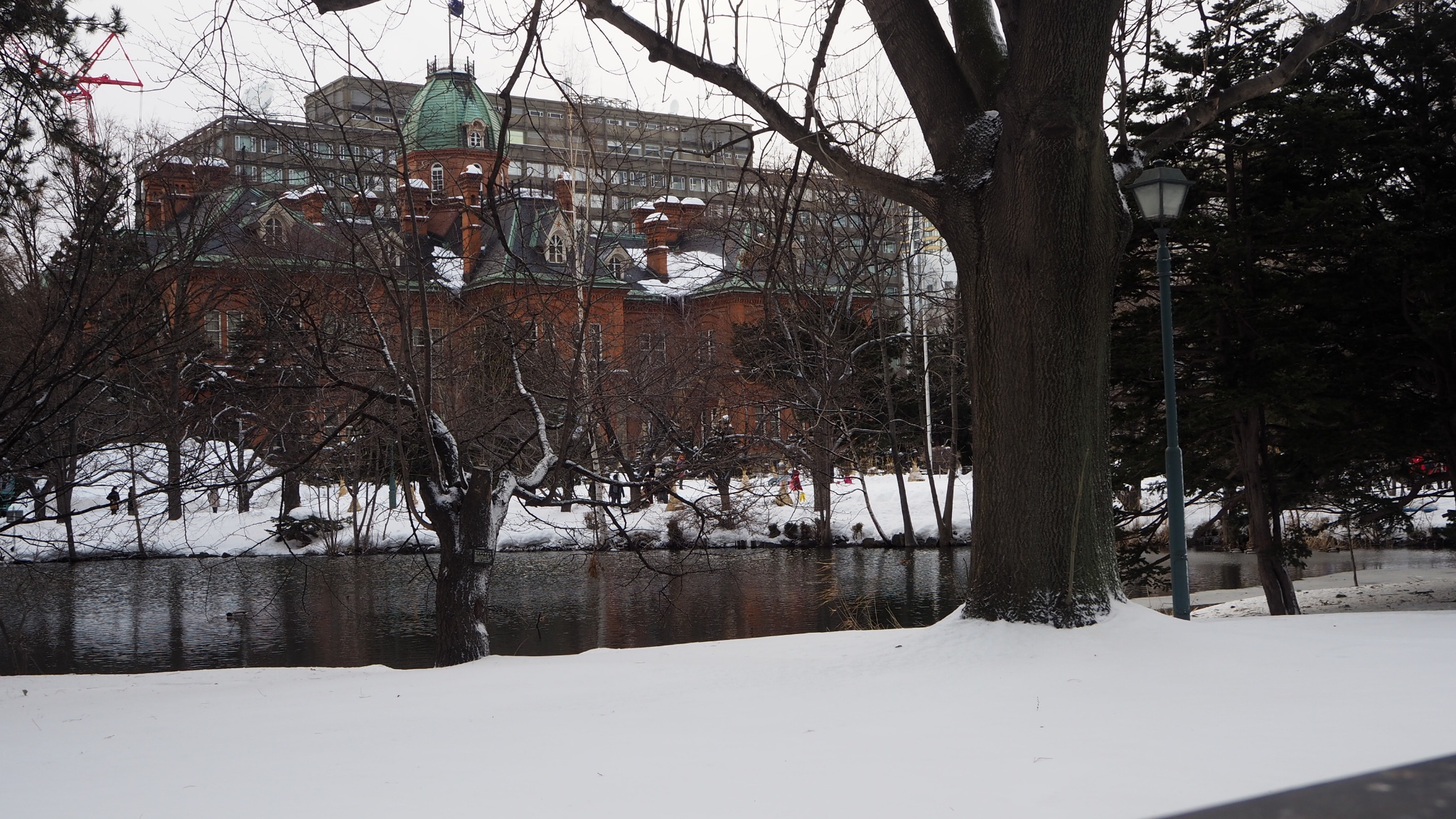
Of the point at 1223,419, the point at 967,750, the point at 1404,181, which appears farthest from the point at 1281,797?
the point at 1404,181

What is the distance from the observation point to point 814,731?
5.20 metres

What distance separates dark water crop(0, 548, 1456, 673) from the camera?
52.2ft

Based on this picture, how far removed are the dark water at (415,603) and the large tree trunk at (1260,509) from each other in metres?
4.91

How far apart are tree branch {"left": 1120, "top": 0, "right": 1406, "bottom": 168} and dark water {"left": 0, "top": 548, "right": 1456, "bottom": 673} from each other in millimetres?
6741

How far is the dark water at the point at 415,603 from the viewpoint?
15906mm

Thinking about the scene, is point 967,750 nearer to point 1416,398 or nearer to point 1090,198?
point 1090,198

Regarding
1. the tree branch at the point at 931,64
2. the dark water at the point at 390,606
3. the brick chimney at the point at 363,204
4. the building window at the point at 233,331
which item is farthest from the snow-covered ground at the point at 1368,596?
the building window at the point at 233,331

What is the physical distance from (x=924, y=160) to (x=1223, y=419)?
13.7 meters

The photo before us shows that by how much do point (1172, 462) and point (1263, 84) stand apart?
3.76 m

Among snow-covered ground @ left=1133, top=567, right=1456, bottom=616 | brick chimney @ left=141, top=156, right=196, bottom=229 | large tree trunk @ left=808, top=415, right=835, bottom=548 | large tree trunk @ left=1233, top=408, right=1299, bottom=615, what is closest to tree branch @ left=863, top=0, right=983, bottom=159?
snow-covered ground @ left=1133, top=567, right=1456, bottom=616

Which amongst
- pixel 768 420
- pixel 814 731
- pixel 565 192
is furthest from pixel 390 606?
pixel 814 731

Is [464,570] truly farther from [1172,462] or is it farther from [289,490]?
[289,490]

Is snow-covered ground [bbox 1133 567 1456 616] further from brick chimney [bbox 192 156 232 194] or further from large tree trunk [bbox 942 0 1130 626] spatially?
brick chimney [bbox 192 156 232 194]

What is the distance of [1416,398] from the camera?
14.1 meters
